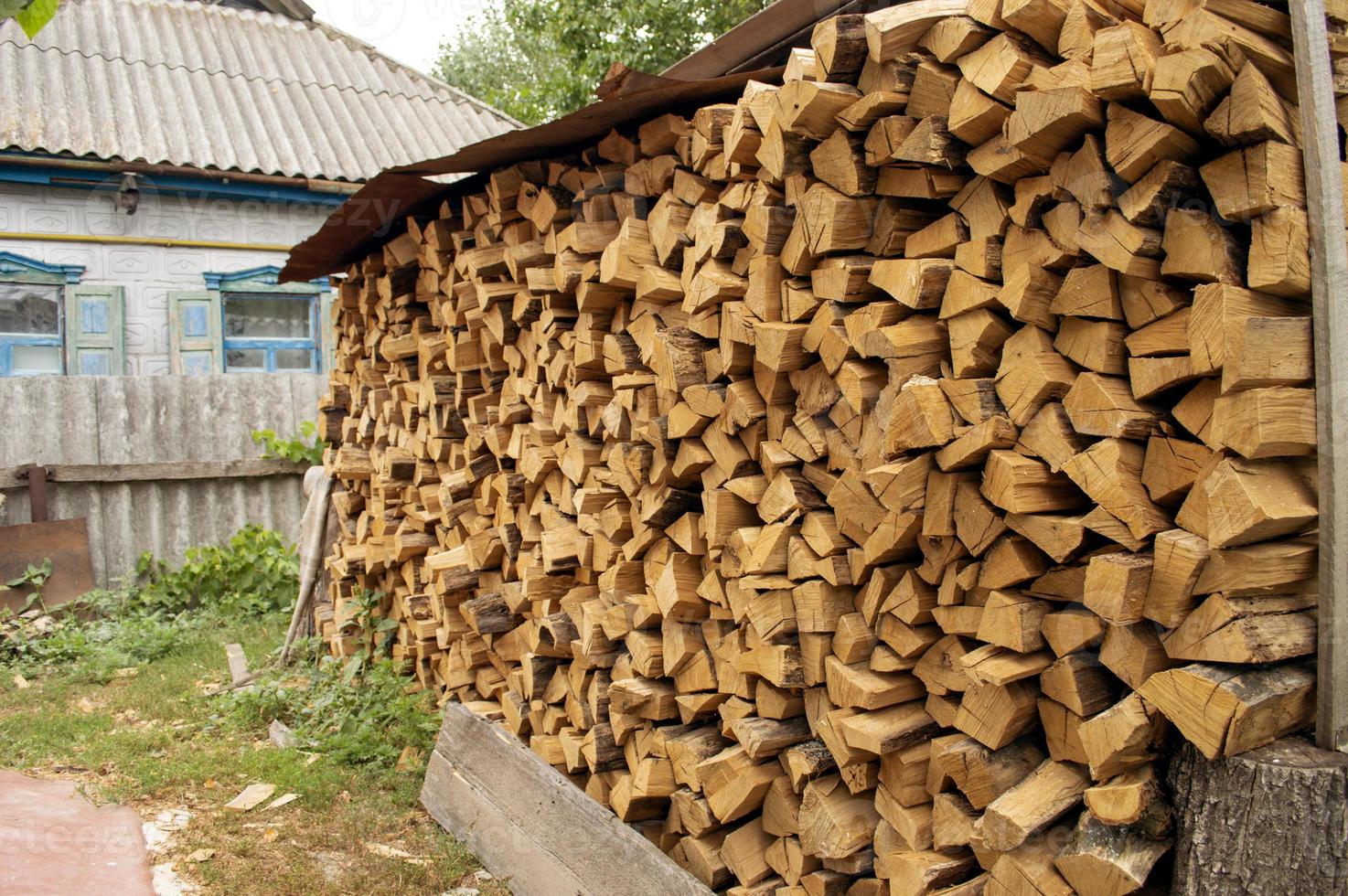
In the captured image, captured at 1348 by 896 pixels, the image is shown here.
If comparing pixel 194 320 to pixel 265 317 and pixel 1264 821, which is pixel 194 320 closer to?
pixel 265 317

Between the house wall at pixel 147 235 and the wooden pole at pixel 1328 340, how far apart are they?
365 inches

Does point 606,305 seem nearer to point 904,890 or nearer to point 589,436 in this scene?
point 589,436

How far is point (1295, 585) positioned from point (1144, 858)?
515 millimetres

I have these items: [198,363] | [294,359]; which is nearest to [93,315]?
[198,363]

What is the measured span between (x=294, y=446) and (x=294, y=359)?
2306 mm

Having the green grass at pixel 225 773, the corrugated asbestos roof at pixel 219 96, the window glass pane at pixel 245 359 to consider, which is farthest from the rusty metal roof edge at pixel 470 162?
the corrugated asbestos roof at pixel 219 96

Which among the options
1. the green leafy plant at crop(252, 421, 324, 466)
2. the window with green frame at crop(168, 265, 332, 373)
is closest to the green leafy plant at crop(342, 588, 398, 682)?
the green leafy plant at crop(252, 421, 324, 466)

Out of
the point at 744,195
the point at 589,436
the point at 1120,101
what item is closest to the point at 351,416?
the point at 589,436

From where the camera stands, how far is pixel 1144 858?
1.71m

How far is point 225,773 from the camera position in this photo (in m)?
4.19

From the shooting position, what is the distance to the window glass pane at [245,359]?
947 centimetres

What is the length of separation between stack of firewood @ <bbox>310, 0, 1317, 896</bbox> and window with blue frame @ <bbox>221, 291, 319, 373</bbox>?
7.03 m

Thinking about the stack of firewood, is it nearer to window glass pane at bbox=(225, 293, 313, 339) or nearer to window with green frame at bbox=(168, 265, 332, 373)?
window with green frame at bbox=(168, 265, 332, 373)

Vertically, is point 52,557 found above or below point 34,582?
above
